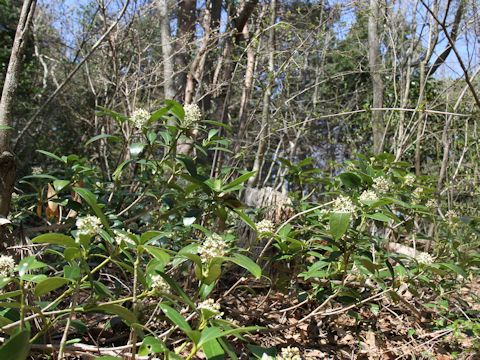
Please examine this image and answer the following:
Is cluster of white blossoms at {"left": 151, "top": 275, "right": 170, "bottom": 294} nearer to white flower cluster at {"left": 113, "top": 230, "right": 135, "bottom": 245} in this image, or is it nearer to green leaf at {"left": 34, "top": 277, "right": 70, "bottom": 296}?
white flower cluster at {"left": 113, "top": 230, "right": 135, "bottom": 245}

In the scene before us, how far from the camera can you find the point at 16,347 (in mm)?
1000

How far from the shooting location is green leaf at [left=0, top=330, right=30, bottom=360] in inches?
38.8

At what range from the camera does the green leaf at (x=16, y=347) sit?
0.99 meters

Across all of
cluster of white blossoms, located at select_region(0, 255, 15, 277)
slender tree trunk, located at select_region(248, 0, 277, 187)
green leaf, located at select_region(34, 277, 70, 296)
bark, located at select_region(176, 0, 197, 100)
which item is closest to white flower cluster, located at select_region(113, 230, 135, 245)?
green leaf, located at select_region(34, 277, 70, 296)

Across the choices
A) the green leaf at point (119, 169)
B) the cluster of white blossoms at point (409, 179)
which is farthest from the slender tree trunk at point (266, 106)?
the green leaf at point (119, 169)

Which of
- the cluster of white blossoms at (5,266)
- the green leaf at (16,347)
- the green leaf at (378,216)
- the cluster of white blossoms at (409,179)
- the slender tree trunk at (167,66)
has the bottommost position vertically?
the green leaf at (16,347)

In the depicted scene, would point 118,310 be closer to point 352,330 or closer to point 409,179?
point 352,330

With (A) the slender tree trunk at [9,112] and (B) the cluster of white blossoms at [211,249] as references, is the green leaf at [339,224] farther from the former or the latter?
(A) the slender tree trunk at [9,112]

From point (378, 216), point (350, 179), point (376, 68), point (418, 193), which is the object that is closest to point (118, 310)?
point (378, 216)

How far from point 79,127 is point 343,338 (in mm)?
6776

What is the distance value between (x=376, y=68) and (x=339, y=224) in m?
3.78

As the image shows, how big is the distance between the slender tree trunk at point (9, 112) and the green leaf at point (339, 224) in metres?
1.42

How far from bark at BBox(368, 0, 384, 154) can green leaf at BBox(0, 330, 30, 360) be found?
3743 mm

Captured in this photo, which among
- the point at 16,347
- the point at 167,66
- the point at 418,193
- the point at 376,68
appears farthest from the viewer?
the point at 376,68
